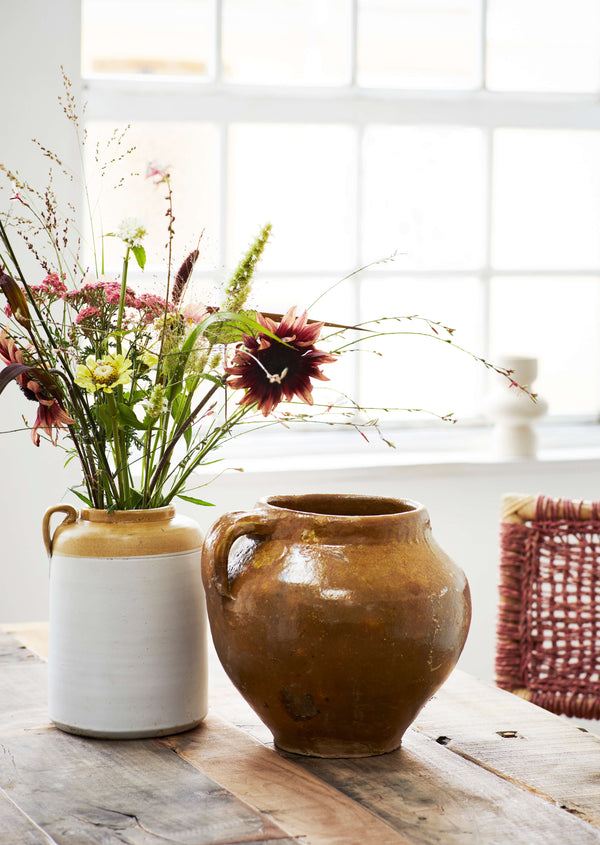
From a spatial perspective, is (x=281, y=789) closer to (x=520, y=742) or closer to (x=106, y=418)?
(x=520, y=742)

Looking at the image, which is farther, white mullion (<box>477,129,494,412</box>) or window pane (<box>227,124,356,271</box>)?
white mullion (<box>477,129,494,412</box>)

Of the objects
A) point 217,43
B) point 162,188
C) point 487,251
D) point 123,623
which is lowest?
point 123,623

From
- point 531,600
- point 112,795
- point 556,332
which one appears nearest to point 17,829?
point 112,795

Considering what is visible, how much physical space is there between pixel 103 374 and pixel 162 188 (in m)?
1.53

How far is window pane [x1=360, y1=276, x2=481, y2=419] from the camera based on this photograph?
2.58 metres

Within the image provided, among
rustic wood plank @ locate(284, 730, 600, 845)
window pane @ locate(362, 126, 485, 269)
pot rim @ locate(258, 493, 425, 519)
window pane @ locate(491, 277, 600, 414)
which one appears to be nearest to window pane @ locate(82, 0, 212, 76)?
window pane @ locate(362, 126, 485, 269)

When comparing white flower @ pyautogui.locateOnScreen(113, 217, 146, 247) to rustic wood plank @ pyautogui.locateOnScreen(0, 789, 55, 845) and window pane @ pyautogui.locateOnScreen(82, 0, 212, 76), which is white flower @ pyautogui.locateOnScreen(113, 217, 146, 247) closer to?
rustic wood plank @ pyautogui.locateOnScreen(0, 789, 55, 845)

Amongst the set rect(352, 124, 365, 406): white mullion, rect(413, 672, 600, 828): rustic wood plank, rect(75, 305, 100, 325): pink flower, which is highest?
rect(352, 124, 365, 406): white mullion

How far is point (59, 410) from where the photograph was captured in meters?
1.04

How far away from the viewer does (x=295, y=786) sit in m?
0.96

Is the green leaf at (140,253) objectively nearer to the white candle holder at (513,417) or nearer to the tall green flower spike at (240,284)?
the tall green flower spike at (240,284)

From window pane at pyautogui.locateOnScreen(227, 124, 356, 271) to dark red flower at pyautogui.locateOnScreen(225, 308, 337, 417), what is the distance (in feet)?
4.79

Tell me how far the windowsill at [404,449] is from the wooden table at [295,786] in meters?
1.22

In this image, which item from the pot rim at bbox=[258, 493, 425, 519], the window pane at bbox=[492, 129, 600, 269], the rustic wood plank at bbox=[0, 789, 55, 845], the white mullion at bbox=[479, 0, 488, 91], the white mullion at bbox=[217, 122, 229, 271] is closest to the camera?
the rustic wood plank at bbox=[0, 789, 55, 845]
